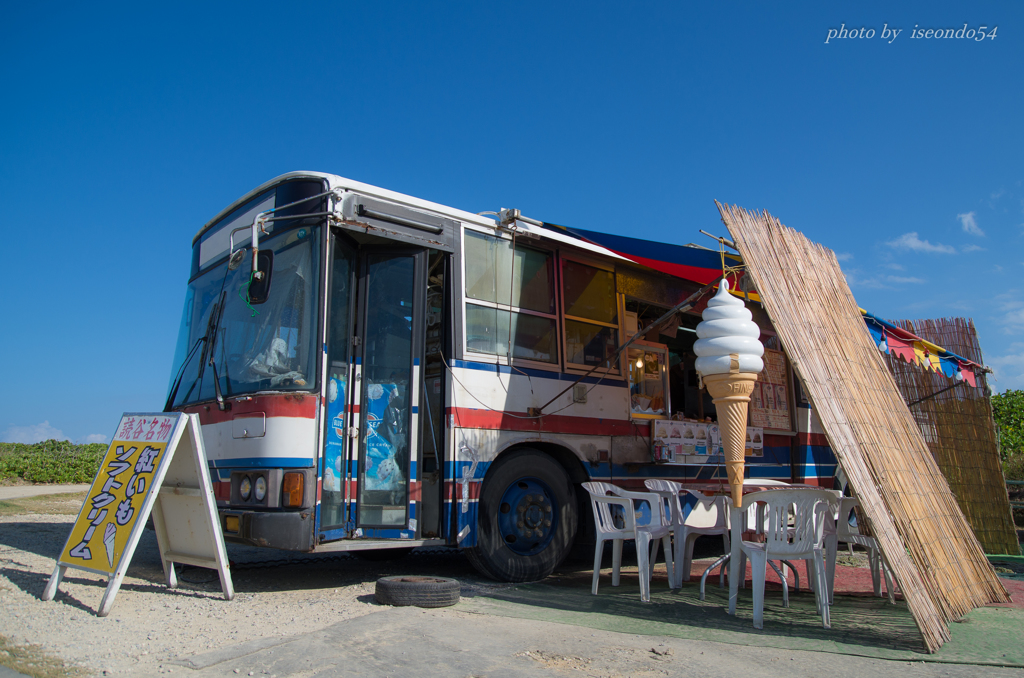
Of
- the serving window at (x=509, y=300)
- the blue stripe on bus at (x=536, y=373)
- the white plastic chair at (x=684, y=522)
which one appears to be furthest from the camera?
the serving window at (x=509, y=300)

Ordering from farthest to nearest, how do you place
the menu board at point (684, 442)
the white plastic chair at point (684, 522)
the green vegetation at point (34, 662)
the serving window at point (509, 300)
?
1. the menu board at point (684, 442)
2. the serving window at point (509, 300)
3. the white plastic chair at point (684, 522)
4. the green vegetation at point (34, 662)

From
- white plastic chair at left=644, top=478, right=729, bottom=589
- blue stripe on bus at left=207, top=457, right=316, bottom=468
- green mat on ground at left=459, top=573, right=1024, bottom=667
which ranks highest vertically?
blue stripe on bus at left=207, top=457, right=316, bottom=468

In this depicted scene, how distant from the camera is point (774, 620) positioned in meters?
4.40

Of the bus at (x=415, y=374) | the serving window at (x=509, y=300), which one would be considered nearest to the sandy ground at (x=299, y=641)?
the bus at (x=415, y=374)

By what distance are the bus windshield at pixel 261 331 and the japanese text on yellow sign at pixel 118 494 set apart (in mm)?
617

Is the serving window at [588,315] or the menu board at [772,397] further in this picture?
the menu board at [772,397]

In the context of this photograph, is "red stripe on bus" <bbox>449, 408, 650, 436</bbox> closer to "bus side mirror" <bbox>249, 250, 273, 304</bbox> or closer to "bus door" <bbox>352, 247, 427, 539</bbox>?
"bus door" <bbox>352, 247, 427, 539</bbox>

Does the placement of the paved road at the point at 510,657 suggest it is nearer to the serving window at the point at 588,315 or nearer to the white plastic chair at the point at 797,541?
the white plastic chair at the point at 797,541

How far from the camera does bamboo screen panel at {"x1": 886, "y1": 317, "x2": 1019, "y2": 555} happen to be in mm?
8977

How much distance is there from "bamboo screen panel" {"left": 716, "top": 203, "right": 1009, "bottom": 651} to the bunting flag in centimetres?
206

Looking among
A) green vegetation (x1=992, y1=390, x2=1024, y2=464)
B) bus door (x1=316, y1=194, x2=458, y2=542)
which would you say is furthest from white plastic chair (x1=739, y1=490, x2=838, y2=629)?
green vegetation (x1=992, y1=390, x2=1024, y2=464)

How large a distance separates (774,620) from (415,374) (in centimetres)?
306

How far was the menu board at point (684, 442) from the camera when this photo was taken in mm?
6859

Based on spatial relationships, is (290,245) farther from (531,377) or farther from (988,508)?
(988,508)
